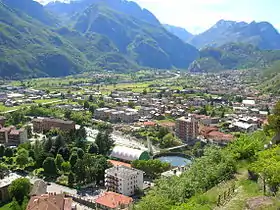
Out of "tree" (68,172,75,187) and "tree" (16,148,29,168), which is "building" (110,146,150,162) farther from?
"tree" (16,148,29,168)

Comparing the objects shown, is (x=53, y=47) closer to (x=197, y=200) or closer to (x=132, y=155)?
(x=132, y=155)

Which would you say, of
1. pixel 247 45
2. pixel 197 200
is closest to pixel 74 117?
pixel 197 200

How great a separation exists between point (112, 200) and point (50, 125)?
19469mm

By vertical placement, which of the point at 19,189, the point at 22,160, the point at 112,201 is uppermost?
the point at 19,189

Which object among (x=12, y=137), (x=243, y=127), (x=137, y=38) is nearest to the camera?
(x=12, y=137)

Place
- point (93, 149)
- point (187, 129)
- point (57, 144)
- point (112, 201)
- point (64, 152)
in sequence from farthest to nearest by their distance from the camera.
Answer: point (187, 129), point (93, 149), point (57, 144), point (64, 152), point (112, 201)

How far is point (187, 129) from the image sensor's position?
1428 inches

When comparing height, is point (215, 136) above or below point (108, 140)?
below

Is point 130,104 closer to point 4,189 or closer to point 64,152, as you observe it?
point 64,152

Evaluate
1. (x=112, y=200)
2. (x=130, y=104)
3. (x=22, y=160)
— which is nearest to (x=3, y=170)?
(x=22, y=160)

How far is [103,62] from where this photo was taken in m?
133

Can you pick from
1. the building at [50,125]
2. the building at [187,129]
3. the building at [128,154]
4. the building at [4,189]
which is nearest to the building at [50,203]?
the building at [4,189]

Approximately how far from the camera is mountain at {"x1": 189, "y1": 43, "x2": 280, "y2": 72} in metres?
134

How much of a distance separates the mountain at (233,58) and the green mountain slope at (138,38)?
20.3 m
